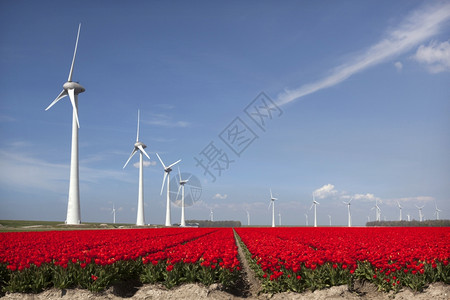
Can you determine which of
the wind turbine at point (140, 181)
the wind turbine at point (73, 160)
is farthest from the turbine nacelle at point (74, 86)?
the wind turbine at point (140, 181)

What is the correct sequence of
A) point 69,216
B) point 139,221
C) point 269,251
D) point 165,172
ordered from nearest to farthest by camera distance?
point 269,251, point 69,216, point 139,221, point 165,172

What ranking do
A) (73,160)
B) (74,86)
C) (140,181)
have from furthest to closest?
(140,181) < (74,86) < (73,160)

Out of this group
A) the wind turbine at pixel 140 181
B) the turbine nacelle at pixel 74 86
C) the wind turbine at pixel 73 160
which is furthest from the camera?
the wind turbine at pixel 140 181

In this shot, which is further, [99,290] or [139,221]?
[139,221]

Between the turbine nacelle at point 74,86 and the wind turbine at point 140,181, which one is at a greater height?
the turbine nacelle at point 74,86

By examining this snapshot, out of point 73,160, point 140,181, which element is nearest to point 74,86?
point 73,160

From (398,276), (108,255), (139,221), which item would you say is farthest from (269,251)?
(139,221)

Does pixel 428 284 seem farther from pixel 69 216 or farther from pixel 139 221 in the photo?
pixel 139 221

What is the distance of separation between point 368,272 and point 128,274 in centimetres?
1002

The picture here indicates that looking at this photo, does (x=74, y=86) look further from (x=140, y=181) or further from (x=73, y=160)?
(x=140, y=181)

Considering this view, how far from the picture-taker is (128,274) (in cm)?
1547

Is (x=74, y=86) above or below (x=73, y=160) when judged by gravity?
above

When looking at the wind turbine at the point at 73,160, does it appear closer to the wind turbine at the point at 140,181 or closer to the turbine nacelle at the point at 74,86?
the turbine nacelle at the point at 74,86

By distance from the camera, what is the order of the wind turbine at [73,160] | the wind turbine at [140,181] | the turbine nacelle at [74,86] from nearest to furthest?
the wind turbine at [73,160] → the turbine nacelle at [74,86] → the wind turbine at [140,181]
